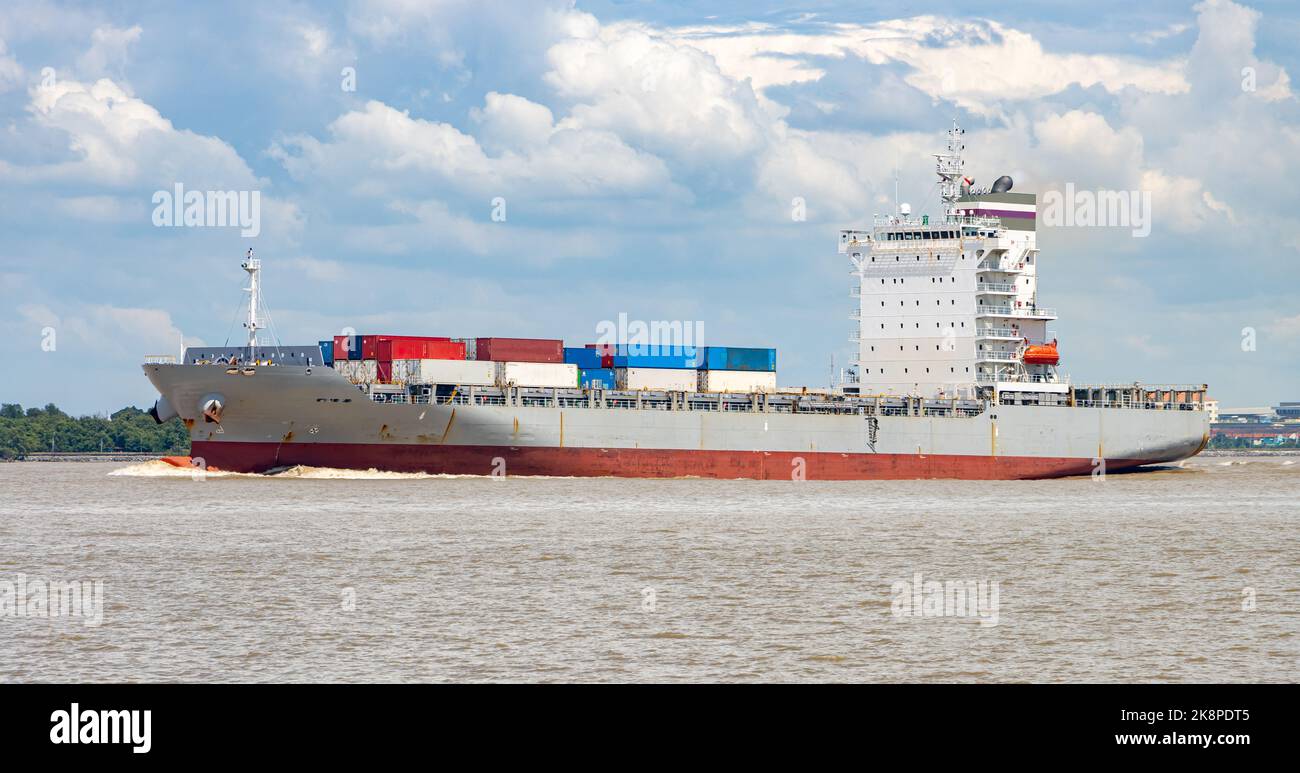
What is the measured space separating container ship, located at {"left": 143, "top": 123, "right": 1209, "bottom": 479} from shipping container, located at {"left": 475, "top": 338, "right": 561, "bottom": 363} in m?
0.08

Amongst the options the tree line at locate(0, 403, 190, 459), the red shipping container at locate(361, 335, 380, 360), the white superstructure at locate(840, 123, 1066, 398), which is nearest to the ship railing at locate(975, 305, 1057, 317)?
the white superstructure at locate(840, 123, 1066, 398)

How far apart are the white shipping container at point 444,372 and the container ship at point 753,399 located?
0.06 meters

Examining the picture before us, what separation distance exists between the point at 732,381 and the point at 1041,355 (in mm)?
13943

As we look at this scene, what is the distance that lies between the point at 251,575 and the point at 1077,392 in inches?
1710

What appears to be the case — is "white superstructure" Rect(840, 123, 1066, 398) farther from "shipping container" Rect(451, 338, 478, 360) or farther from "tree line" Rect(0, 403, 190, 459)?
"tree line" Rect(0, 403, 190, 459)

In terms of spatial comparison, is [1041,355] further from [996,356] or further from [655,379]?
[655,379]

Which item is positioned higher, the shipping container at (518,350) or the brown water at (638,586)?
the shipping container at (518,350)

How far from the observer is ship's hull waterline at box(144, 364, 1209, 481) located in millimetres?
45281

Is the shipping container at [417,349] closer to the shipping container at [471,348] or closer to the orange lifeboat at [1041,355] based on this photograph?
the shipping container at [471,348]

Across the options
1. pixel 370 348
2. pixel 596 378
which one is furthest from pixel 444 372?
pixel 596 378

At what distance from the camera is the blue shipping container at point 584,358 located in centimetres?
5162

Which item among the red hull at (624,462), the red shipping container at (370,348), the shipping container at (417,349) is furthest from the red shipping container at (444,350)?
the red hull at (624,462)

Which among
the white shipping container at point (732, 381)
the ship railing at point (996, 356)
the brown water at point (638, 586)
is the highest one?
the ship railing at point (996, 356)

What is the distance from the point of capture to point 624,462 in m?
49.7
